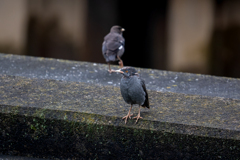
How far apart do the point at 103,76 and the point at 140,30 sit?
9.17ft

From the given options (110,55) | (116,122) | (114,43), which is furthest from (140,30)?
(116,122)

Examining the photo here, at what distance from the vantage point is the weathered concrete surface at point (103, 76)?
4059mm

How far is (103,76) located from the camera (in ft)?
14.4

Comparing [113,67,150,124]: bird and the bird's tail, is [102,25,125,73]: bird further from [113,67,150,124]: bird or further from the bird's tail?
[113,67,150,124]: bird

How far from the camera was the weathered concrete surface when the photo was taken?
406cm

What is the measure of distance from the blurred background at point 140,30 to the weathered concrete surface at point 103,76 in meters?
2.27

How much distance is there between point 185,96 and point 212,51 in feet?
11.3

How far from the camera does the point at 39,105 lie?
2945mm

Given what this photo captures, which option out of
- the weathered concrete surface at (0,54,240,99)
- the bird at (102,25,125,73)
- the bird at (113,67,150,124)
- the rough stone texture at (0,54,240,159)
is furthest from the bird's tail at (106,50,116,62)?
the bird at (113,67,150,124)

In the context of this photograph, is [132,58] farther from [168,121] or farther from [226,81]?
[168,121]

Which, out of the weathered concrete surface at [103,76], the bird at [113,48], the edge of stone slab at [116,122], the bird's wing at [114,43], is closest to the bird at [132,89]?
the edge of stone slab at [116,122]

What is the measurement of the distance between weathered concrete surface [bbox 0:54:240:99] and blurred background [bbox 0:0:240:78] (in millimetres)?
2270

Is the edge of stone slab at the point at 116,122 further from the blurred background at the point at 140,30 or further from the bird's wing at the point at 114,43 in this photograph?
the blurred background at the point at 140,30

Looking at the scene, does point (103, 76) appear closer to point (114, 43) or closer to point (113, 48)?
point (113, 48)
